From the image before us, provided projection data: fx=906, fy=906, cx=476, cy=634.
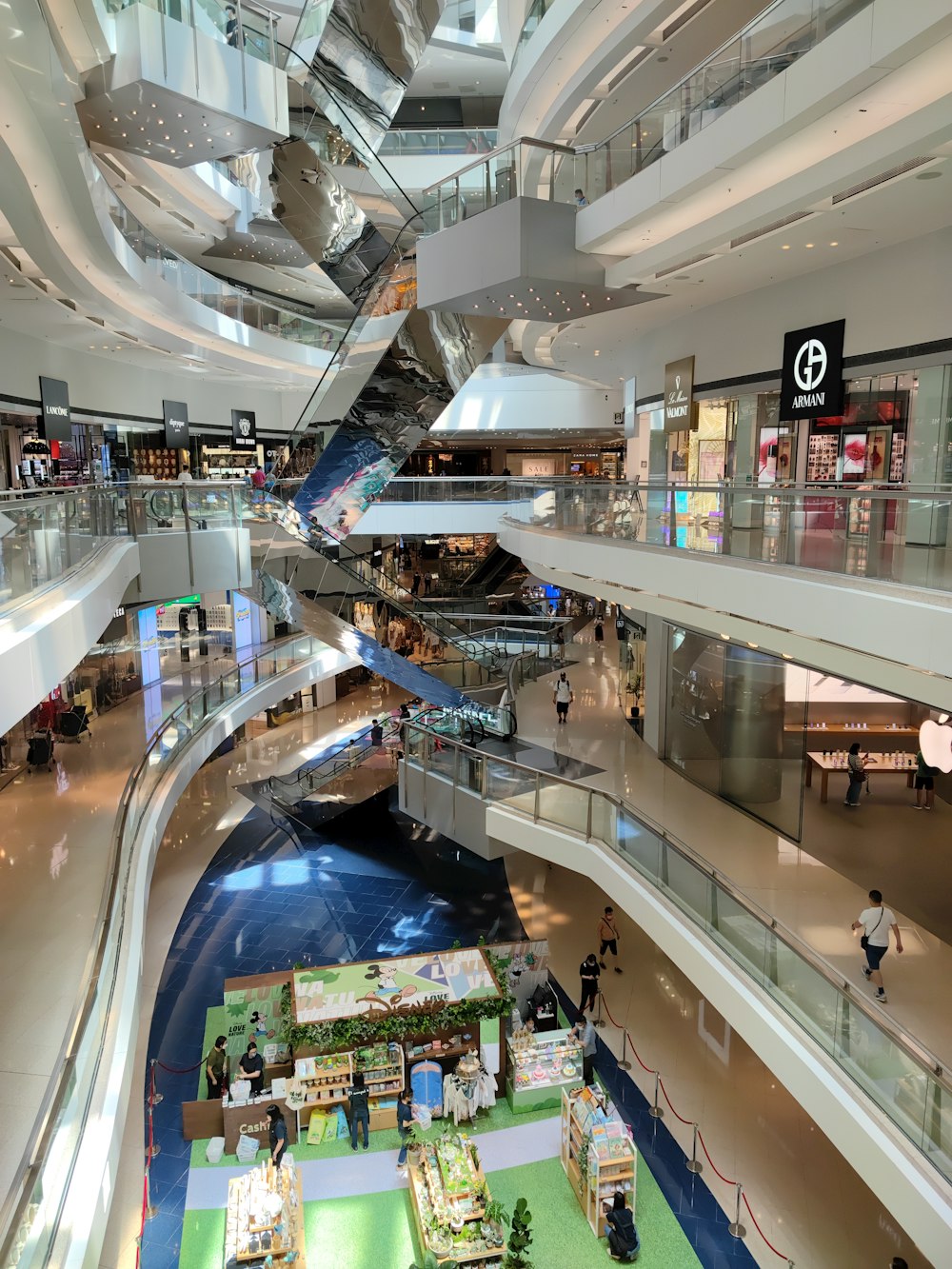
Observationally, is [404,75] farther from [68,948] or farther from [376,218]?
[68,948]

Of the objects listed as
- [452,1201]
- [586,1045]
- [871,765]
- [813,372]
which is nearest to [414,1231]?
[452,1201]

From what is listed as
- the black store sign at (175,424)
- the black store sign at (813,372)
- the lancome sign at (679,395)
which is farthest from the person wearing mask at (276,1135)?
the black store sign at (175,424)

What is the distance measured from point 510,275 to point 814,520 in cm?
428

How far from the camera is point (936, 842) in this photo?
36.5 feet

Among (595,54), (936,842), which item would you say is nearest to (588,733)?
(936,842)

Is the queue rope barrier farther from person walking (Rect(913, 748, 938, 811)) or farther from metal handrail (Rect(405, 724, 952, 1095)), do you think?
person walking (Rect(913, 748, 938, 811))

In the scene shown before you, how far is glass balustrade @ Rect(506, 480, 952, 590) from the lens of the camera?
586 cm

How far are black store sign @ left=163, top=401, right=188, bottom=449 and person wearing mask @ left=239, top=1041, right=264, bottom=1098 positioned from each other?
49.6 feet

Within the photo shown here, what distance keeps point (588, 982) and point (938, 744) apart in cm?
544

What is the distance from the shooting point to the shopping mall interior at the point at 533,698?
21.5 ft

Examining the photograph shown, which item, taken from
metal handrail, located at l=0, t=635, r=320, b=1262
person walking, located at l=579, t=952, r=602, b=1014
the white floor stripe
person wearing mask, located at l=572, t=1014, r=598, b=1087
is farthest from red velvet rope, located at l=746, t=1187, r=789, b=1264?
metal handrail, located at l=0, t=635, r=320, b=1262

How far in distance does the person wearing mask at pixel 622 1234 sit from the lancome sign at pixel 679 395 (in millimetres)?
10045

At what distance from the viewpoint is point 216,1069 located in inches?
419

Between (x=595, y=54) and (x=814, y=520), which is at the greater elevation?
(x=595, y=54)
